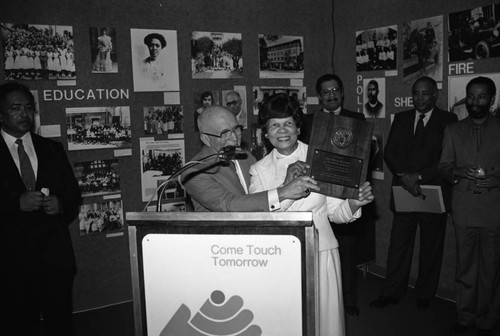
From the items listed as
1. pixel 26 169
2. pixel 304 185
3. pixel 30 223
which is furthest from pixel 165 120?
pixel 304 185

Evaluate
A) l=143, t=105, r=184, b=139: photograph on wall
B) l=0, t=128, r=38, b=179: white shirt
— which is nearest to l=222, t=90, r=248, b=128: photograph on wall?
l=143, t=105, r=184, b=139: photograph on wall

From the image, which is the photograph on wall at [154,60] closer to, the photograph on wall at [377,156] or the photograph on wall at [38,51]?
the photograph on wall at [38,51]

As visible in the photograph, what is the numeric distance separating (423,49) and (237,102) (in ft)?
5.86

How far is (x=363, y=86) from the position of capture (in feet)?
16.7

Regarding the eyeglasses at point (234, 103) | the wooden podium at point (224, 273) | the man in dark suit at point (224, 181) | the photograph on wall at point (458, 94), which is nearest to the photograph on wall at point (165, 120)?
the eyeglasses at point (234, 103)

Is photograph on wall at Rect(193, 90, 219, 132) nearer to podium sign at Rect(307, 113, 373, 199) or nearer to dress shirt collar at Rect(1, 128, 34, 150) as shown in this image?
dress shirt collar at Rect(1, 128, 34, 150)

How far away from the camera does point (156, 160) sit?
4430mm

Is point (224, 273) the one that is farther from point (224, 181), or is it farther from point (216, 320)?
point (224, 181)

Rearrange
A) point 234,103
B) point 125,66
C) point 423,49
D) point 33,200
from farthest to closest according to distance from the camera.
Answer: point 234,103 < point 423,49 < point 125,66 < point 33,200

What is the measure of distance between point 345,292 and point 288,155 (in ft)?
7.55

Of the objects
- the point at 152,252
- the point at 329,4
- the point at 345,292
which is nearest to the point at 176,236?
the point at 152,252

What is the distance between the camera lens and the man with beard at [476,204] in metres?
3.44

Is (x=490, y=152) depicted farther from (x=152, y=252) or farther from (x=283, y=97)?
(x=152, y=252)

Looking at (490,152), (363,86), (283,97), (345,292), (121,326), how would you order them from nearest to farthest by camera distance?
(283,97), (490,152), (121,326), (345,292), (363,86)
